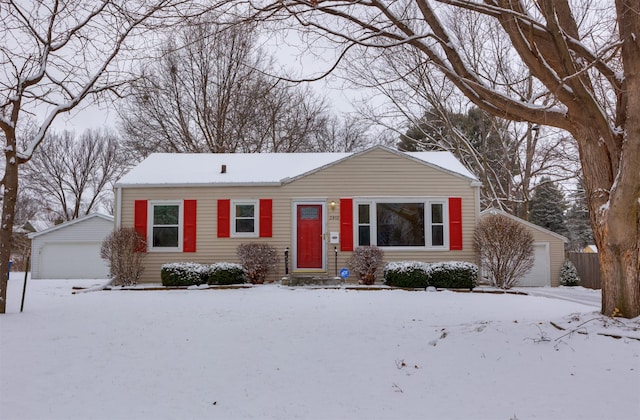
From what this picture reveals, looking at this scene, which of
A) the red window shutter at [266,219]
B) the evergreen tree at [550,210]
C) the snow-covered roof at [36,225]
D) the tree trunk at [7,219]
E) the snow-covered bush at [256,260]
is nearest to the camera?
the tree trunk at [7,219]

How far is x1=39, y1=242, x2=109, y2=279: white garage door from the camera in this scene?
57.9 feet

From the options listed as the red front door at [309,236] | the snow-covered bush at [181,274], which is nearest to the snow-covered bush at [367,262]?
the red front door at [309,236]

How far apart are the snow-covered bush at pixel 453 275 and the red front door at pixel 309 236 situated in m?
3.24

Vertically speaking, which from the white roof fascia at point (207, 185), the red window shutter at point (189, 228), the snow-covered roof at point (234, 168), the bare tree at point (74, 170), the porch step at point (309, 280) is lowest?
the porch step at point (309, 280)

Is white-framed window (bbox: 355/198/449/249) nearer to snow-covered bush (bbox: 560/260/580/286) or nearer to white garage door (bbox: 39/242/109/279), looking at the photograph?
snow-covered bush (bbox: 560/260/580/286)

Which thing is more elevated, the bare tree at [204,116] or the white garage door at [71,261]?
the bare tree at [204,116]

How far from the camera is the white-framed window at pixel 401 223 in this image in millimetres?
12508

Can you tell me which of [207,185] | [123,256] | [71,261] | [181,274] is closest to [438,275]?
[181,274]

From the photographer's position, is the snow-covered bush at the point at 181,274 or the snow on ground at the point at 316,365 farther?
the snow-covered bush at the point at 181,274

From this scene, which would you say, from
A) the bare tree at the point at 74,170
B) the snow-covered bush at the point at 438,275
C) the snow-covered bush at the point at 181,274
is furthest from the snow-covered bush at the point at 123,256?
the bare tree at the point at 74,170

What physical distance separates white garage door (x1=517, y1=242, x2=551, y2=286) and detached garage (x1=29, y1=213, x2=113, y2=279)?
15.9 m

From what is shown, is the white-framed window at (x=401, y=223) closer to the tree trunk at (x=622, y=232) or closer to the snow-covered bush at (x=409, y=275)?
the snow-covered bush at (x=409, y=275)

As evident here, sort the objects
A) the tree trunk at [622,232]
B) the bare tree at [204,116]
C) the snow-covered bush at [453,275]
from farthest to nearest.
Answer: the bare tree at [204,116] → the snow-covered bush at [453,275] → the tree trunk at [622,232]

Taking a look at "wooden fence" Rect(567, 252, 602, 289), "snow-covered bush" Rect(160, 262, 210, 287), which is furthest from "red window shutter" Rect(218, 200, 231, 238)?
"wooden fence" Rect(567, 252, 602, 289)
